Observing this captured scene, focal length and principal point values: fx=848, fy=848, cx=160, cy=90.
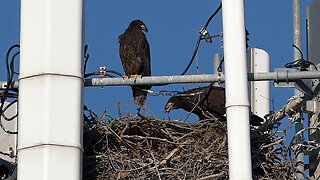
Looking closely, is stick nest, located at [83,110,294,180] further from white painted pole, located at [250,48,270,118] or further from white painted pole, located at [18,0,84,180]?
white painted pole, located at [18,0,84,180]

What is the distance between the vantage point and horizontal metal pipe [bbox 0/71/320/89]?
20.4ft

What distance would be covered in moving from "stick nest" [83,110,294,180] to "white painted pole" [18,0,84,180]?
173 cm

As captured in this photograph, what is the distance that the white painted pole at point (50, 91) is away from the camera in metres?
4.99

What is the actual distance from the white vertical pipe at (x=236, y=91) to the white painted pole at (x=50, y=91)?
1.01 m

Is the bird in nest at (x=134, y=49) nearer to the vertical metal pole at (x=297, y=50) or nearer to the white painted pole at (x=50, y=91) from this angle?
the vertical metal pole at (x=297, y=50)

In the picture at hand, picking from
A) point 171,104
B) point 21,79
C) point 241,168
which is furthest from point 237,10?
point 171,104

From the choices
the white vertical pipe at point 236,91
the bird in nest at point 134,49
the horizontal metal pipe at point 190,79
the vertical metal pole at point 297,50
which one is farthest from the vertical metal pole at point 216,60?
the white vertical pipe at point 236,91

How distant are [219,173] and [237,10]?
1704 mm

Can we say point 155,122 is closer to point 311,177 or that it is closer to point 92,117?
point 92,117

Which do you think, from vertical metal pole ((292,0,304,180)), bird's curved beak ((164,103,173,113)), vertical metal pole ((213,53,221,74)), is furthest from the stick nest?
bird's curved beak ((164,103,173,113))

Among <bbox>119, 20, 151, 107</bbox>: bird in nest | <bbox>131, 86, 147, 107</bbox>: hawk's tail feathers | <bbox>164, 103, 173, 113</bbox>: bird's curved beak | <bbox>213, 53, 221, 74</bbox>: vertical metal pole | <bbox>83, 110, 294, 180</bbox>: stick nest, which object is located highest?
<bbox>119, 20, 151, 107</bbox>: bird in nest

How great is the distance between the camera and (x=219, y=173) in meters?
6.99

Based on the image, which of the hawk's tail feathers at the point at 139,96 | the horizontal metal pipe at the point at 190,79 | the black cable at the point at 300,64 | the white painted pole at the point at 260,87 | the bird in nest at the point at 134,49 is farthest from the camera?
the bird in nest at the point at 134,49

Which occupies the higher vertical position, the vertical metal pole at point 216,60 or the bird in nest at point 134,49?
the bird in nest at point 134,49
